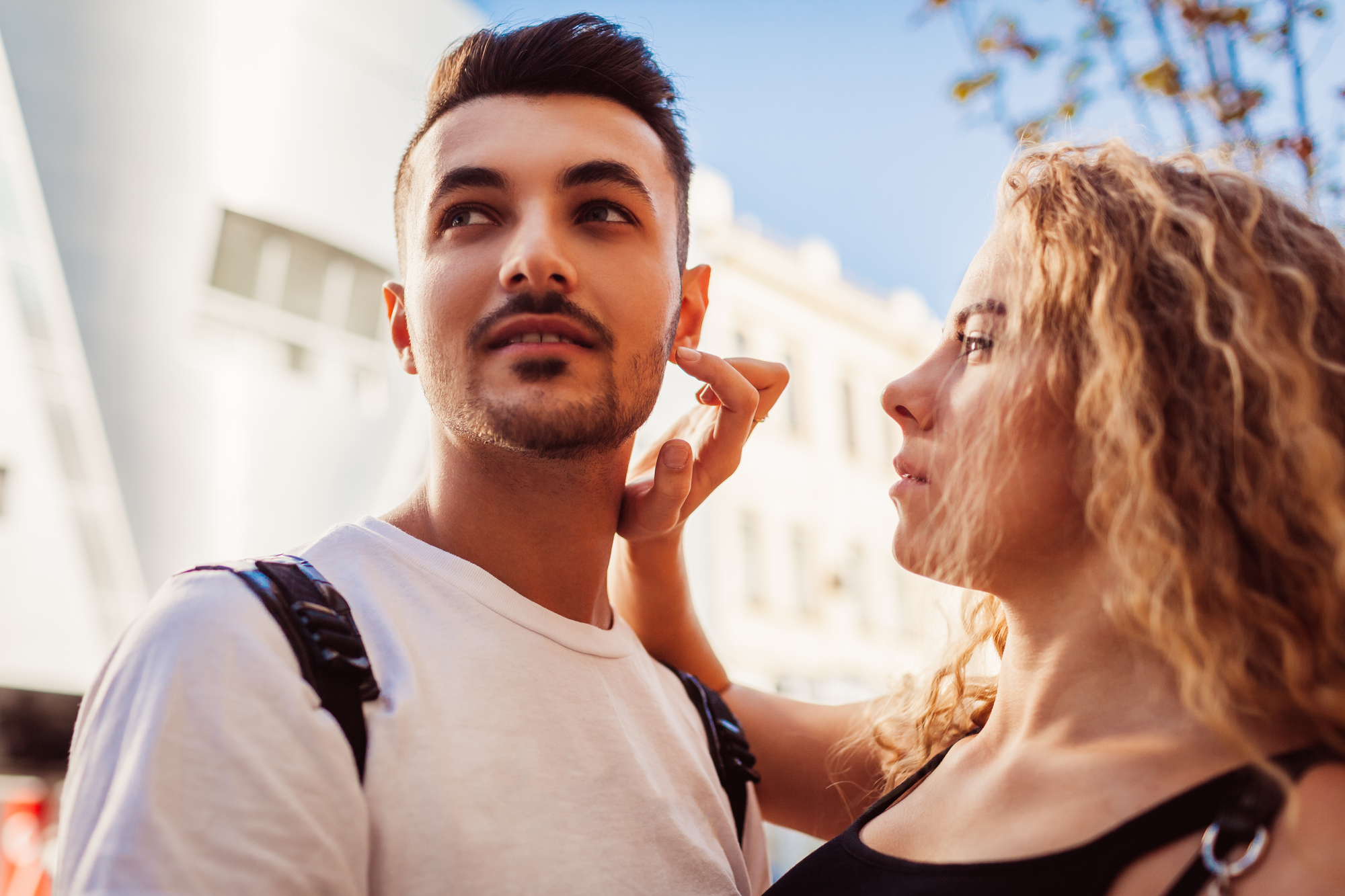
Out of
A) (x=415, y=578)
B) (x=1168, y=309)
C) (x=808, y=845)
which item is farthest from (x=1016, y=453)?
(x=808, y=845)

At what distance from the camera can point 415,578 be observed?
1.88 metres

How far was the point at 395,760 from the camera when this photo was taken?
1565 millimetres

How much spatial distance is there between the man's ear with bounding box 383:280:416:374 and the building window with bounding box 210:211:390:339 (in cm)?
820

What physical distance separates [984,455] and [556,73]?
1212 mm

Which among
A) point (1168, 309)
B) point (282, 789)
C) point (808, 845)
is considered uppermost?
point (1168, 309)

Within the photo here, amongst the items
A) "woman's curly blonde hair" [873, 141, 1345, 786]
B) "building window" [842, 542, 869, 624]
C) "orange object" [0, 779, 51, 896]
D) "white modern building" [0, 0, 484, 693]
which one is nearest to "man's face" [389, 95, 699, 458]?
"woman's curly blonde hair" [873, 141, 1345, 786]

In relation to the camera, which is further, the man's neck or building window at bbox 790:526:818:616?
building window at bbox 790:526:818:616

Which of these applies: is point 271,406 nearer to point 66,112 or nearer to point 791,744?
point 66,112

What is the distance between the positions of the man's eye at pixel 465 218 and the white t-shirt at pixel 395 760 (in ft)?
1.96

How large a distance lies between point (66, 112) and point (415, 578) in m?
8.70

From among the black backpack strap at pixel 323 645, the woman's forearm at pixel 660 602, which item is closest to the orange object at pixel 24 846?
the woman's forearm at pixel 660 602

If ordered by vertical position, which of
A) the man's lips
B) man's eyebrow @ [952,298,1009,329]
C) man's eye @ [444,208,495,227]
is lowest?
the man's lips

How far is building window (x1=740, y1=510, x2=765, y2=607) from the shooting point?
18.7 m

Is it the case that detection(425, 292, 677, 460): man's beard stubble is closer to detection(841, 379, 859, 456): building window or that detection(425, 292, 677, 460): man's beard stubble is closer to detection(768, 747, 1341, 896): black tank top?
detection(768, 747, 1341, 896): black tank top
